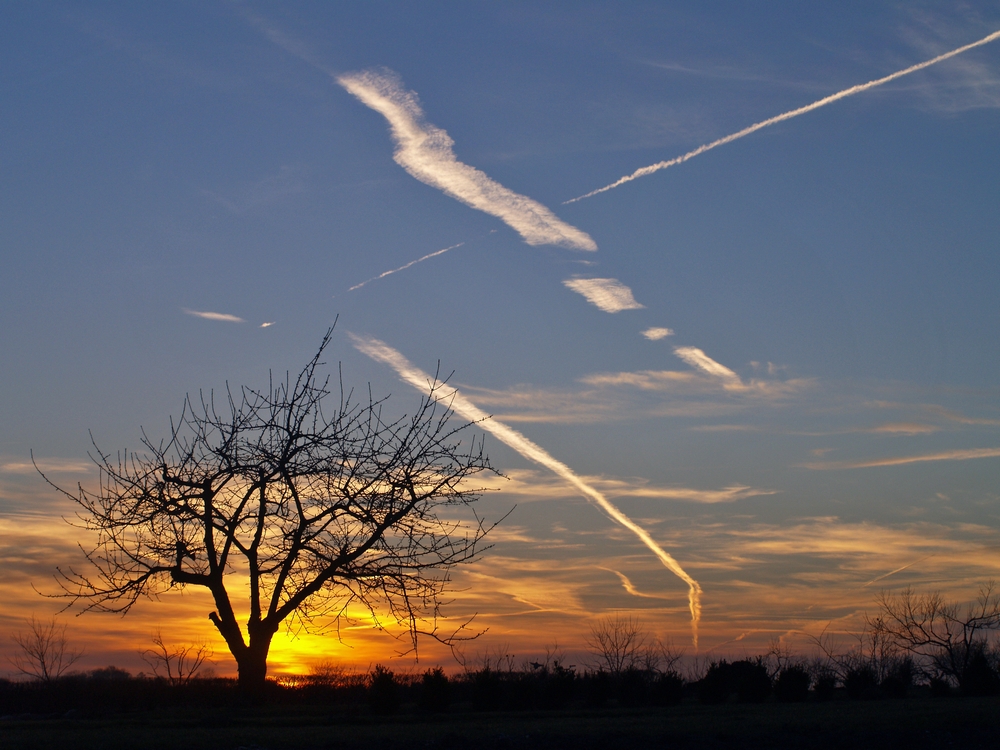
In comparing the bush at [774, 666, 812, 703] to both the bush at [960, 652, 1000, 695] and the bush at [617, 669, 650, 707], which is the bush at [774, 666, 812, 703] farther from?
the bush at [960, 652, 1000, 695]

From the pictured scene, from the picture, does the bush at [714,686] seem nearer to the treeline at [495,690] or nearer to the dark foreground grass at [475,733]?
the treeline at [495,690]

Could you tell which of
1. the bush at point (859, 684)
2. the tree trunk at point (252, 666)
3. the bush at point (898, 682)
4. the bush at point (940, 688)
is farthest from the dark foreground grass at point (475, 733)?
the bush at point (940, 688)

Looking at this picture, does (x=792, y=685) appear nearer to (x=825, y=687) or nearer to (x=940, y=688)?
(x=825, y=687)

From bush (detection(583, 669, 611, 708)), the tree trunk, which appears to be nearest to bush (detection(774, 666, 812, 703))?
bush (detection(583, 669, 611, 708))

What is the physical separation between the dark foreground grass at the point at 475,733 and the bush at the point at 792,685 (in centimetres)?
1556

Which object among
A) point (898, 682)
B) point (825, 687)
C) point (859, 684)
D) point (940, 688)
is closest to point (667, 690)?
point (825, 687)

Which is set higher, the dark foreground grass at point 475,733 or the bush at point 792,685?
the dark foreground grass at point 475,733

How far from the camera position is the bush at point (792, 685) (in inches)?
1346

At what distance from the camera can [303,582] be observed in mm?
19766

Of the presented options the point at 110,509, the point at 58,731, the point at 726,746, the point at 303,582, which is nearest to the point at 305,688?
the point at 303,582

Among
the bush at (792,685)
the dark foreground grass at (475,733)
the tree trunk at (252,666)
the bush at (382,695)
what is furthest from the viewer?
the bush at (792,685)

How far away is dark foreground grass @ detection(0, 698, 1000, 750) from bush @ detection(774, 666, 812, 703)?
51.0 feet

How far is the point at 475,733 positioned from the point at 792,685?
22.8 metres

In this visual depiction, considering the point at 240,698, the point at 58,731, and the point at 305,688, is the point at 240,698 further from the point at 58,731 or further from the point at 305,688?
the point at 305,688
